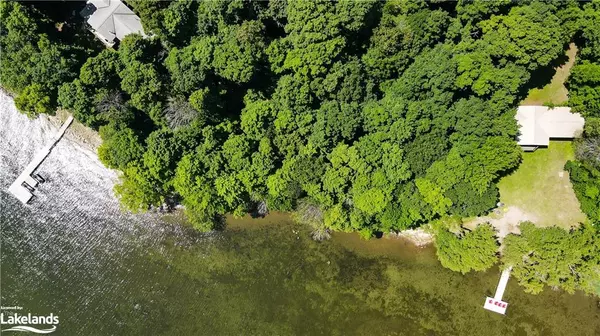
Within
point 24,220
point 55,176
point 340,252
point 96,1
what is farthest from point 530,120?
point 24,220

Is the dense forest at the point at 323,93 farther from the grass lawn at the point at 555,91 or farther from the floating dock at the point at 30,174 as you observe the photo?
the floating dock at the point at 30,174

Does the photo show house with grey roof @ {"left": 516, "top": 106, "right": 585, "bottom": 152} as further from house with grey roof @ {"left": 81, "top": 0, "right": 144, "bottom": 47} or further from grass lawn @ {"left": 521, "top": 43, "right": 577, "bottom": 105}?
house with grey roof @ {"left": 81, "top": 0, "right": 144, "bottom": 47}

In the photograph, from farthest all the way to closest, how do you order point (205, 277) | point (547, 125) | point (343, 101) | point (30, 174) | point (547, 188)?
1. point (30, 174)
2. point (205, 277)
3. point (547, 188)
4. point (547, 125)
5. point (343, 101)

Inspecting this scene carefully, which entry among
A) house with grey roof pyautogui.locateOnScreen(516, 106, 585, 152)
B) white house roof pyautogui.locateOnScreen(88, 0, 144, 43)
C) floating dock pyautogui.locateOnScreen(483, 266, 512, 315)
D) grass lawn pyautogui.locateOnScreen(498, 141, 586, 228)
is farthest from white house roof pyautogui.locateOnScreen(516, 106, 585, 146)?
white house roof pyautogui.locateOnScreen(88, 0, 144, 43)

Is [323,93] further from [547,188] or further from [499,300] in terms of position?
[499,300]

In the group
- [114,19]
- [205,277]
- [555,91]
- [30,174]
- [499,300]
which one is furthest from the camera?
[30,174]

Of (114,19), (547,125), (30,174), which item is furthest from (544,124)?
(30,174)
